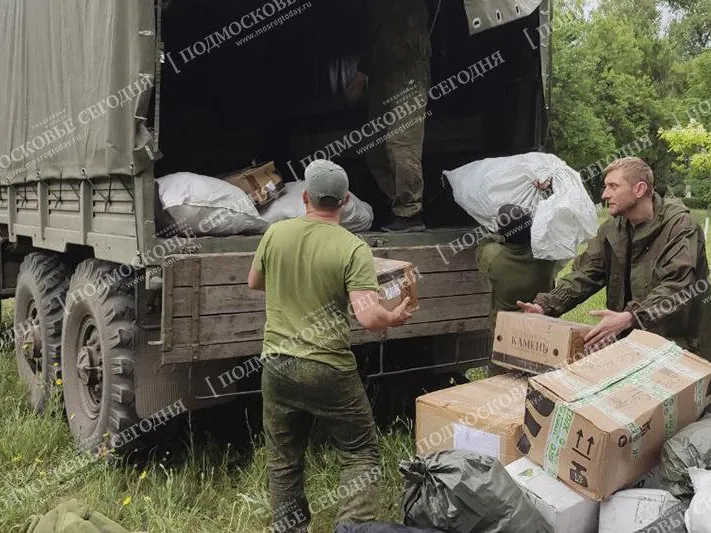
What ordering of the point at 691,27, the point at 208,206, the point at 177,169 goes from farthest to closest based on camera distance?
the point at 691,27 < the point at 177,169 < the point at 208,206

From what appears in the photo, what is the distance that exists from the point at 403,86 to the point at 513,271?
1.50 metres

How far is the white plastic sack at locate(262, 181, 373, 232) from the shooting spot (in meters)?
4.38

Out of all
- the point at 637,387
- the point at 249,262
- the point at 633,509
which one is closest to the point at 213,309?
the point at 249,262

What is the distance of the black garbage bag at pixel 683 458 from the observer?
2.65 metres

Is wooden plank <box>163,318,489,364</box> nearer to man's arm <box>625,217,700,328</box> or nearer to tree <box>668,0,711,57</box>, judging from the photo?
man's arm <box>625,217,700,328</box>

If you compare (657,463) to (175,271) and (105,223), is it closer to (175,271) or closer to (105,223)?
(175,271)

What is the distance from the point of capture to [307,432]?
3281 millimetres

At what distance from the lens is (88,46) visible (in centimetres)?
410

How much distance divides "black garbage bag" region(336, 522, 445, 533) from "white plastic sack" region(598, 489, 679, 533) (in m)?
0.63

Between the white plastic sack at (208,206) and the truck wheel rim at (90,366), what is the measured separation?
2.73 ft

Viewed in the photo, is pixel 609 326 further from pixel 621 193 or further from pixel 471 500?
pixel 471 500

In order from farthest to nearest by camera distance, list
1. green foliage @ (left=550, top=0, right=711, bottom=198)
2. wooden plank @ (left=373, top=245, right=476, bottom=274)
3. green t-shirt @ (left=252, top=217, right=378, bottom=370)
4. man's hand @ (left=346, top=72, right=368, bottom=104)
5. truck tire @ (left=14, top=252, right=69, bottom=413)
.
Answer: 1. green foliage @ (left=550, top=0, right=711, bottom=198)
2. man's hand @ (left=346, top=72, right=368, bottom=104)
3. truck tire @ (left=14, top=252, right=69, bottom=413)
4. wooden plank @ (left=373, top=245, right=476, bottom=274)
5. green t-shirt @ (left=252, top=217, right=378, bottom=370)

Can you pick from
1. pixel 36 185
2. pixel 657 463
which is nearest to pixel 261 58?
pixel 36 185

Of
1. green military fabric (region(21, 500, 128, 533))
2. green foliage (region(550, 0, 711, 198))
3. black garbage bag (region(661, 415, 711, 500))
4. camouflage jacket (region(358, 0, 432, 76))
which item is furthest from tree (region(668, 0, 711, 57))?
green military fabric (region(21, 500, 128, 533))
